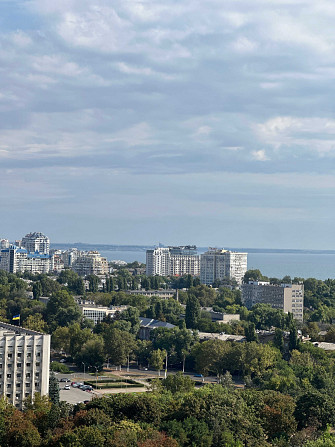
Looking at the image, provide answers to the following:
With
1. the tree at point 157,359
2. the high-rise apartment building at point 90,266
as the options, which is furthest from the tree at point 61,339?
the high-rise apartment building at point 90,266

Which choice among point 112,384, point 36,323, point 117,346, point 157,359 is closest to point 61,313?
point 36,323

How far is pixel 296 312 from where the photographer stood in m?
99.6

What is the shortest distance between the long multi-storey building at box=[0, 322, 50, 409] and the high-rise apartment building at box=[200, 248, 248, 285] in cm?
12578

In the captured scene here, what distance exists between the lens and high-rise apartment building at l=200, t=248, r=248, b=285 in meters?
167

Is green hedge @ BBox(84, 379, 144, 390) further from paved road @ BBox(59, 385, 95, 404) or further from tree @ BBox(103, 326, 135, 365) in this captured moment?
tree @ BBox(103, 326, 135, 365)

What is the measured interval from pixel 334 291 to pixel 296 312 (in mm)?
20224

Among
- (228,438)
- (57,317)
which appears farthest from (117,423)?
(57,317)

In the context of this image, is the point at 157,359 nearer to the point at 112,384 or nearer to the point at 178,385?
the point at 112,384

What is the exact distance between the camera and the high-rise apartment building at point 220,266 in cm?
16725

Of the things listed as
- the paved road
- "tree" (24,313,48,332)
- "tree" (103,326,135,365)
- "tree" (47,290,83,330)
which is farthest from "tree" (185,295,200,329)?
the paved road

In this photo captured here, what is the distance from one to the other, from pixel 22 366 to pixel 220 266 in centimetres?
12868

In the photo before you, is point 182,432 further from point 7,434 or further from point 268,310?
point 268,310

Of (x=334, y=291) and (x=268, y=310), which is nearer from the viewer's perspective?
(x=268, y=310)

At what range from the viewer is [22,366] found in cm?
4159
